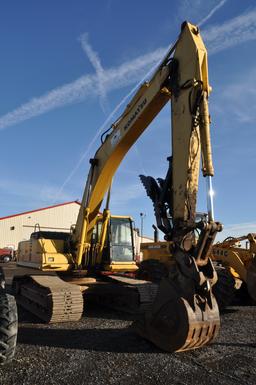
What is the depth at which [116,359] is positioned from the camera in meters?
6.01

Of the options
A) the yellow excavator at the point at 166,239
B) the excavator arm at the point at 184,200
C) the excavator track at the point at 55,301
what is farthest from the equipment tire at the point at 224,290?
the excavator arm at the point at 184,200

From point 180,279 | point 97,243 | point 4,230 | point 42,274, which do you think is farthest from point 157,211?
point 4,230

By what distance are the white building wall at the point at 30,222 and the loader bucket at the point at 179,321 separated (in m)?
38.9

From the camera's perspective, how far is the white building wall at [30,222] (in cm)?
4488

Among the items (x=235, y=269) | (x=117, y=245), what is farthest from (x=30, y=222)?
(x=235, y=269)

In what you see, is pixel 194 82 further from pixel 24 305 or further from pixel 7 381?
pixel 24 305

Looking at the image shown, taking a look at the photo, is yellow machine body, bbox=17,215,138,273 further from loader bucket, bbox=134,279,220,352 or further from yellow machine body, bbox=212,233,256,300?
loader bucket, bbox=134,279,220,352

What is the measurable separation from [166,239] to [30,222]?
132 feet

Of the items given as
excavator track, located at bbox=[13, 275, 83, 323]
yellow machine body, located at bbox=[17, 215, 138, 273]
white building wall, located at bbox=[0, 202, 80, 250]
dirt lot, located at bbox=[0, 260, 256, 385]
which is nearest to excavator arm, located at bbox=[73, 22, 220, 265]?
dirt lot, located at bbox=[0, 260, 256, 385]

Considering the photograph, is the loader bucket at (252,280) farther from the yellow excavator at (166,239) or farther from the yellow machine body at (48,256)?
the yellow machine body at (48,256)

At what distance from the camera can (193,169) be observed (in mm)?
6887

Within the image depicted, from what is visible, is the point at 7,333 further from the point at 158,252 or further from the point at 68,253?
the point at 158,252

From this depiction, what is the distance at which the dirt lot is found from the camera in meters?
5.20

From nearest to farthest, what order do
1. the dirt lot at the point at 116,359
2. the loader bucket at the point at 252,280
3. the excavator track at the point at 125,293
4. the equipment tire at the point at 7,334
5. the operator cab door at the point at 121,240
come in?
1. the dirt lot at the point at 116,359
2. the equipment tire at the point at 7,334
3. the excavator track at the point at 125,293
4. the loader bucket at the point at 252,280
5. the operator cab door at the point at 121,240
